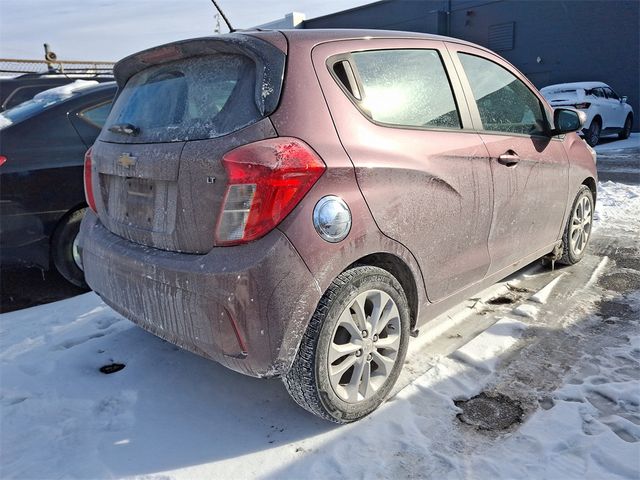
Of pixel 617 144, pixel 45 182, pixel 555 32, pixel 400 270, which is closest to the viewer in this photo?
pixel 400 270

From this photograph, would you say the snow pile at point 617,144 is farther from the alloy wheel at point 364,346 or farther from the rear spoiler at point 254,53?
the rear spoiler at point 254,53

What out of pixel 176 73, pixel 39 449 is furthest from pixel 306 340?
pixel 176 73

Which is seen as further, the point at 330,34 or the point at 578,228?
the point at 578,228

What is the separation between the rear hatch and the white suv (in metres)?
12.6

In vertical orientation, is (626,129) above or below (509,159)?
below

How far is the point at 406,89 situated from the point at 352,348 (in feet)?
4.49

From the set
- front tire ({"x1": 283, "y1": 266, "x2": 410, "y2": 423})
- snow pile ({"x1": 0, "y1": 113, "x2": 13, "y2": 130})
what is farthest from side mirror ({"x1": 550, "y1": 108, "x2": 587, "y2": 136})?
snow pile ({"x1": 0, "y1": 113, "x2": 13, "y2": 130})

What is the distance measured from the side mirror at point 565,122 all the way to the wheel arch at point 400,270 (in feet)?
6.13

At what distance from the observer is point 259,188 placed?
1.96m

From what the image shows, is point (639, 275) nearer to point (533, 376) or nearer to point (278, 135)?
point (533, 376)

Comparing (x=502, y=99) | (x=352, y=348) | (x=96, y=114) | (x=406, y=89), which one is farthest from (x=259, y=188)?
(x=96, y=114)

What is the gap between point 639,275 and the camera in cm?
410

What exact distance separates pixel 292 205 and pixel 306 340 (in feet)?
1.89

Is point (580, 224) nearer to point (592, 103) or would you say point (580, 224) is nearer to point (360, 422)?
point (360, 422)
